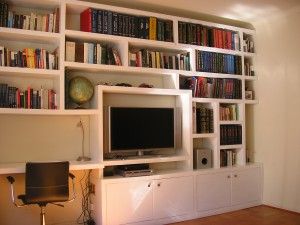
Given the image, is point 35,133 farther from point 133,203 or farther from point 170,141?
point 170,141

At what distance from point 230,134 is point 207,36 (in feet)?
4.50

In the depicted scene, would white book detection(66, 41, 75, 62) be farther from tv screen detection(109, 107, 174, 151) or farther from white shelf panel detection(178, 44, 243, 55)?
white shelf panel detection(178, 44, 243, 55)

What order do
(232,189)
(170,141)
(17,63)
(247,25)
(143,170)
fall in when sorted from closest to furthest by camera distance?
(17,63)
(143,170)
(170,141)
(232,189)
(247,25)

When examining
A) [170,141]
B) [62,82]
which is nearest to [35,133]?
[62,82]

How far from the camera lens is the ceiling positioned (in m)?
3.89

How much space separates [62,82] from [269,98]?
289 cm

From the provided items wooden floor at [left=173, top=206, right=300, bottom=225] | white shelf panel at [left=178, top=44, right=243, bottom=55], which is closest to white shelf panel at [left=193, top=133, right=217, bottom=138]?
wooden floor at [left=173, top=206, right=300, bottom=225]

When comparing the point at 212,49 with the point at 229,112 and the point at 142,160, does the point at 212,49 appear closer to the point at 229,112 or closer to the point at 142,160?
the point at 229,112

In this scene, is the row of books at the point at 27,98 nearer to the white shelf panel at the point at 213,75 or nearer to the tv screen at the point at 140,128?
the tv screen at the point at 140,128

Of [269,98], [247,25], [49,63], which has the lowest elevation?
[269,98]

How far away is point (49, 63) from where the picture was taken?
11.1 ft

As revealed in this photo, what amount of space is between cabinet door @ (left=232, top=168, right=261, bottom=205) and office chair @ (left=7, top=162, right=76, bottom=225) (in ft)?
7.74

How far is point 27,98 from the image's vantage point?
329 cm

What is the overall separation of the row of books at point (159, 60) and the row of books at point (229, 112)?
81cm
